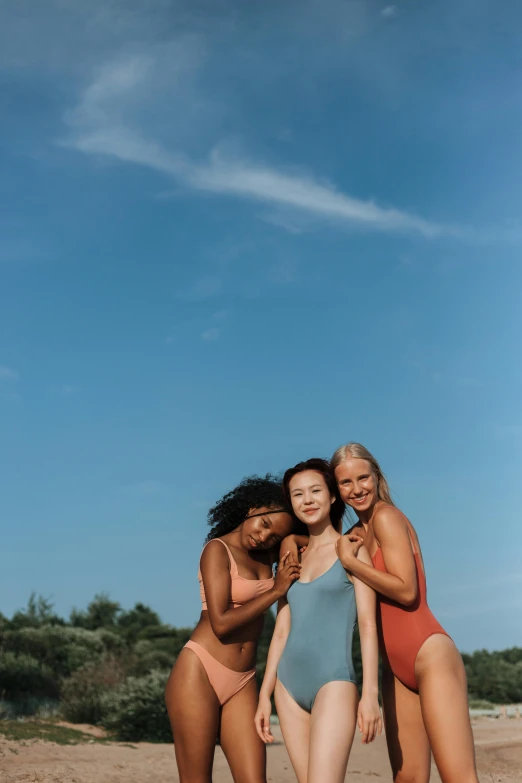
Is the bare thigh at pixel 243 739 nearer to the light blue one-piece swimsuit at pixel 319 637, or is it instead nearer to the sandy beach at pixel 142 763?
the light blue one-piece swimsuit at pixel 319 637

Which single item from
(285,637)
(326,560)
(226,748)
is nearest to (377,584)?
(326,560)

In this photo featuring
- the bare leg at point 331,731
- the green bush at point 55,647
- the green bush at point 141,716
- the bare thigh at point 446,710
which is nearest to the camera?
the bare leg at point 331,731

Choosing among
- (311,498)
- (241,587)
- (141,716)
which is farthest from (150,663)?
(311,498)

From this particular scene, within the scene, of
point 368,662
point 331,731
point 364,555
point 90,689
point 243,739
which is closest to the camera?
point 331,731

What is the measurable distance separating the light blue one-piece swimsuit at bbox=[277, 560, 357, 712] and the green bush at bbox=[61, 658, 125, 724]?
12.9m

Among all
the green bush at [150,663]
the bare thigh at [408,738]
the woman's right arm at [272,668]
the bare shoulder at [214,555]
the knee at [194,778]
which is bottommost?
the knee at [194,778]

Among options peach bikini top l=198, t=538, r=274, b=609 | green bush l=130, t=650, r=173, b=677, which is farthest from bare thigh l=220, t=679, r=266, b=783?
green bush l=130, t=650, r=173, b=677

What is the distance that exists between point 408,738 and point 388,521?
49.1 inches

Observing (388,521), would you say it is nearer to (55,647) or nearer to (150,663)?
(150,663)

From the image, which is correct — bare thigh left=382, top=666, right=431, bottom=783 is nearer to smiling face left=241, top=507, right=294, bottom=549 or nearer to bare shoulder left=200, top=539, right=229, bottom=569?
smiling face left=241, top=507, right=294, bottom=549

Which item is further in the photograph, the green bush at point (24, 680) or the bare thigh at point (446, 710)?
the green bush at point (24, 680)

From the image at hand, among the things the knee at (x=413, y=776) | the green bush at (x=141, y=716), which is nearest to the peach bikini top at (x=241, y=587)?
the knee at (x=413, y=776)

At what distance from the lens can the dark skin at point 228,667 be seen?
499 centimetres

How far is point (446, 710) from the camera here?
4441 millimetres
